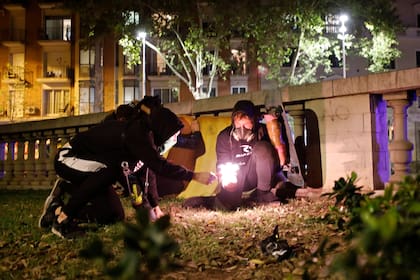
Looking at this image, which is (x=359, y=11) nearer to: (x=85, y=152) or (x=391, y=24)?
(x=391, y=24)

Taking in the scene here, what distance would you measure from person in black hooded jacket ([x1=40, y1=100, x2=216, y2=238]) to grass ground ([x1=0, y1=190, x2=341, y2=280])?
1.08ft

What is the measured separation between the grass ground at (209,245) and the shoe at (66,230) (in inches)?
2.9

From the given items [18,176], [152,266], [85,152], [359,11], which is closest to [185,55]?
[359,11]

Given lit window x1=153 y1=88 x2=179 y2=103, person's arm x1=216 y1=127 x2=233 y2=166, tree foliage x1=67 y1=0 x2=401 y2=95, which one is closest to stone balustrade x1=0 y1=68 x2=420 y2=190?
person's arm x1=216 y1=127 x2=233 y2=166

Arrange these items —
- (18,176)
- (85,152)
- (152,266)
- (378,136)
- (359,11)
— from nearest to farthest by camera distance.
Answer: (152,266) < (85,152) < (378,136) < (18,176) < (359,11)

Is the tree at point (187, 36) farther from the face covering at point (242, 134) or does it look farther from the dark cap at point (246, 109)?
the face covering at point (242, 134)

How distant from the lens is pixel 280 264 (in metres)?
3.60

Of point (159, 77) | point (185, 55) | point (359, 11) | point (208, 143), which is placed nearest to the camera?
point (208, 143)

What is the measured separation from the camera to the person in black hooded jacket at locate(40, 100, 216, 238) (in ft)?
16.1

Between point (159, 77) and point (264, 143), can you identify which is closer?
point (264, 143)

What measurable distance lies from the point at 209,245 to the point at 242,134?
2.56 m

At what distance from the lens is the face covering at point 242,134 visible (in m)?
6.52

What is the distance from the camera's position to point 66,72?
42.8 metres

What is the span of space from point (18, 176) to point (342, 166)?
33.0 feet
